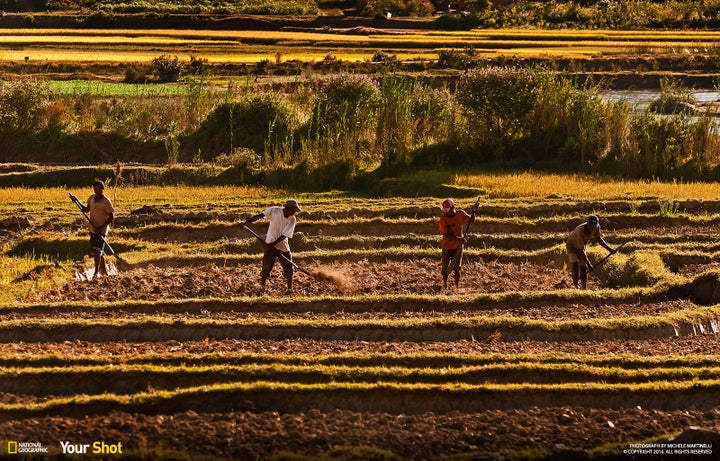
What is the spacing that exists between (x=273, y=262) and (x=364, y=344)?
271 cm

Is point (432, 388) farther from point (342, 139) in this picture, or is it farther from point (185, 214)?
point (342, 139)

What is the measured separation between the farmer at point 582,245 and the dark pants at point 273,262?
363cm

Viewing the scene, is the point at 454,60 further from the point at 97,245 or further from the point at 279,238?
the point at 279,238

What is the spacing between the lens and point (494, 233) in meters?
19.3

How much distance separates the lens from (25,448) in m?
10.1

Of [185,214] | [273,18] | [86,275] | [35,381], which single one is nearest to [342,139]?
[185,214]

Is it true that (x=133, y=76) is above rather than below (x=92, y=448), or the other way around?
above

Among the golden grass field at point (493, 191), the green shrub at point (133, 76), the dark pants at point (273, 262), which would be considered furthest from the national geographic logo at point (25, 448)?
the green shrub at point (133, 76)

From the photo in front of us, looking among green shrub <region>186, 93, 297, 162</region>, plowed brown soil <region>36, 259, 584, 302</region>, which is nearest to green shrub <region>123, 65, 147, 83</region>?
green shrub <region>186, 93, 297, 162</region>

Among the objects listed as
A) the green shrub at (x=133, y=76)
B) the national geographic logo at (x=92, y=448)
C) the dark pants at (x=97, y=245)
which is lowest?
the national geographic logo at (x=92, y=448)

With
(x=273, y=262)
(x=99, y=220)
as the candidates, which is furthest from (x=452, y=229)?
(x=99, y=220)

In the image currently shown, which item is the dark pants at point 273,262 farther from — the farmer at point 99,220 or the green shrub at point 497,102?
the green shrub at point 497,102

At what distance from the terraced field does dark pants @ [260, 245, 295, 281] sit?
1.09 ft

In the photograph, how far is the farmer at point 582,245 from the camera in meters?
15.2
